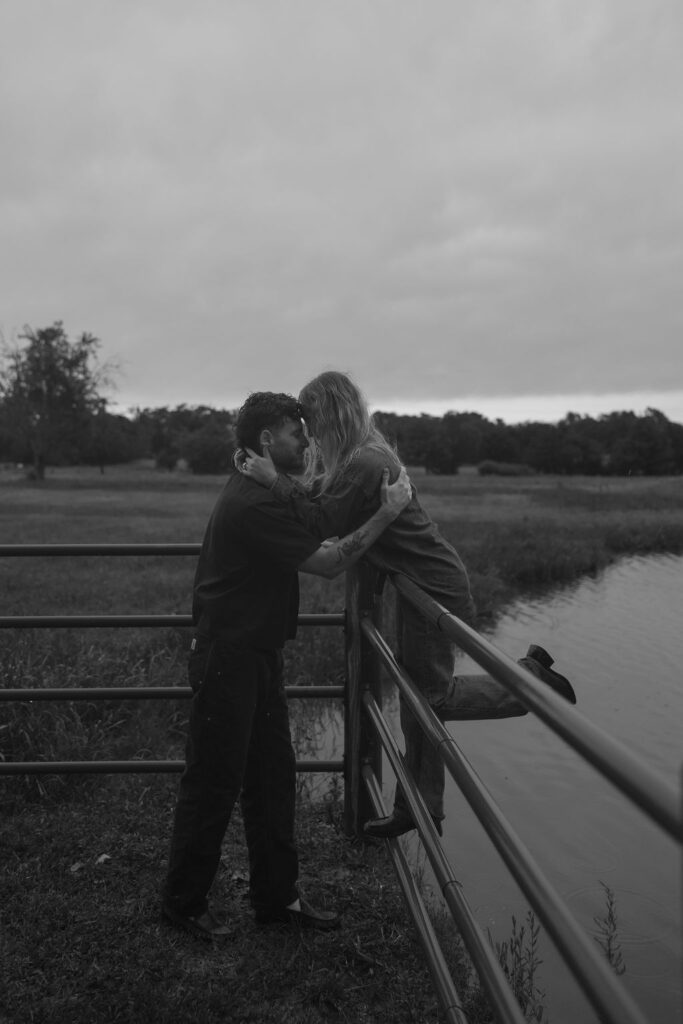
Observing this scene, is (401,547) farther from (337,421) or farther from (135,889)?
(135,889)

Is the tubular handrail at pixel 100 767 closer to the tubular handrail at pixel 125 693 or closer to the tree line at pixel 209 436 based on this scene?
the tubular handrail at pixel 125 693

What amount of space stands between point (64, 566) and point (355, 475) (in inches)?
537

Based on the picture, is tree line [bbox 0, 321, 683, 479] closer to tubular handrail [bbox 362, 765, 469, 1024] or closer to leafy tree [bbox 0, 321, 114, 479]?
leafy tree [bbox 0, 321, 114, 479]

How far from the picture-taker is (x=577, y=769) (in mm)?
7113

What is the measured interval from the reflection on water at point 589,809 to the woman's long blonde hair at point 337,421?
140cm

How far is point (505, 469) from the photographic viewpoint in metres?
48.7

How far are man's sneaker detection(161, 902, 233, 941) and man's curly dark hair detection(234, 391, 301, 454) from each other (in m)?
1.81

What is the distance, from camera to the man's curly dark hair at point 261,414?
3.40 meters

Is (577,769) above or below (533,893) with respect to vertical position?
below

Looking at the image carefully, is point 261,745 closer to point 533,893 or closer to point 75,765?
point 75,765

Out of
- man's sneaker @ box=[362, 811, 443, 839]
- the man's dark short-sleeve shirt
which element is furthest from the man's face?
man's sneaker @ box=[362, 811, 443, 839]

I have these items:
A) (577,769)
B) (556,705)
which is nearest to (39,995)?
(556,705)

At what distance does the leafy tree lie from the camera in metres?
57.3

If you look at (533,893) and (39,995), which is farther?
(39,995)
